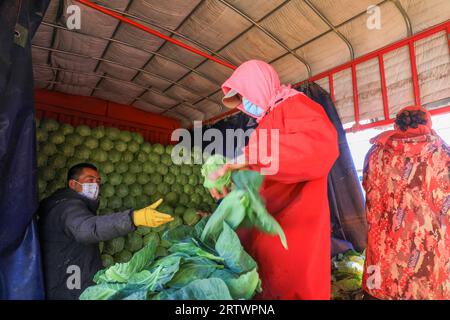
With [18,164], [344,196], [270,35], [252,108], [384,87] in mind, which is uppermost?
[270,35]

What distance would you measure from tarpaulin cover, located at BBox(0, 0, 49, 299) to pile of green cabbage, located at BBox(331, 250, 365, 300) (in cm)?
263

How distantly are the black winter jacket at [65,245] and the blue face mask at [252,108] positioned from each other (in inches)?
52.9

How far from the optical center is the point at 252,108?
1.73 metres

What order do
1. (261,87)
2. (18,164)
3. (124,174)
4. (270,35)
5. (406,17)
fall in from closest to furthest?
(261,87)
(18,164)
(406,17)
(270,35)
(124,174)

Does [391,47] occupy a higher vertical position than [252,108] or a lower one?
higher

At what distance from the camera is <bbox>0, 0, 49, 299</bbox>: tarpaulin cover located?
1762mm

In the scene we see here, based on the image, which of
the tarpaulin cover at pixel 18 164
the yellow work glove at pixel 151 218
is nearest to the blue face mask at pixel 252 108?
the yellow work glove at pixel 151 218

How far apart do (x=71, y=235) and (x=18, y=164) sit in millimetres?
680

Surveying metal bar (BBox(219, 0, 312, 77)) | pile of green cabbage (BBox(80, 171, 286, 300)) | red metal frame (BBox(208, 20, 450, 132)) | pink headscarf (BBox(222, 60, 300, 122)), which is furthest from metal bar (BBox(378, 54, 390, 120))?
pile of green cabbage (BBox(80, 171, 286, 300))

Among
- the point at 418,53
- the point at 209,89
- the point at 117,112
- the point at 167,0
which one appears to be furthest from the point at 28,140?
the point at 117,112

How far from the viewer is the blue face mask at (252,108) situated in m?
1.69

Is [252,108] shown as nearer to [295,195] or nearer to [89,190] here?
[295,195]

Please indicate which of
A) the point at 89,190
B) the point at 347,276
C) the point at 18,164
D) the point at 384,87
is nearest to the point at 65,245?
the point at 89,190

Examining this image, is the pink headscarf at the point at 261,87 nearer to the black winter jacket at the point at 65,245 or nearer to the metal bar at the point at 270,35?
the metal bar at the point at 270,35
